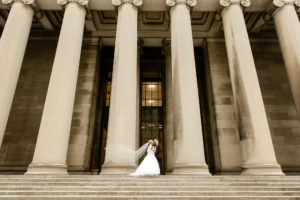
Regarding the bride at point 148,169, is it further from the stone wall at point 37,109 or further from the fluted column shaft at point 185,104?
the stone wall at point 37,109

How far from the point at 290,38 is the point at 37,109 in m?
37.5

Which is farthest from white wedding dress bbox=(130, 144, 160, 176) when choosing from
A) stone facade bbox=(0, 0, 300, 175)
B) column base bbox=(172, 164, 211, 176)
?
column base bbox=(172, 164, 211, 176)

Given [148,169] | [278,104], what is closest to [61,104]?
[148,169]

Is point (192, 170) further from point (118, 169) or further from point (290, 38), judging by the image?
point (290, 38)

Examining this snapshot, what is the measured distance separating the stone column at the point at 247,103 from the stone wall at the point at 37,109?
2130 cm

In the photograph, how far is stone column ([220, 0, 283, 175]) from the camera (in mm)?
20386

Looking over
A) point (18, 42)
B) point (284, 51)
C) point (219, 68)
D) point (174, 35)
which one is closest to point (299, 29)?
point (284, 51)

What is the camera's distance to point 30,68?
36.2m

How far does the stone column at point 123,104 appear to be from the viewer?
1989cm

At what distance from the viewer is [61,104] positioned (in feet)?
71.5

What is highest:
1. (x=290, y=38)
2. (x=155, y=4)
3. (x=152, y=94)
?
(x=155, y=4)

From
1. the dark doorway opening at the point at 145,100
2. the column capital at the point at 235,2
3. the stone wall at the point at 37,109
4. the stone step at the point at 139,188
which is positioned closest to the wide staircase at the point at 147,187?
the stone step at the point at 139,188

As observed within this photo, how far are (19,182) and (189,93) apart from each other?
1737 centimetres

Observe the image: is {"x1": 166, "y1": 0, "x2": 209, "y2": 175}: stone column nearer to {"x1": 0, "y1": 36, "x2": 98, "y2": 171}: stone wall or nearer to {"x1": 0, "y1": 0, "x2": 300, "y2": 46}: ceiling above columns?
{"x1": 0, "y1": 0, "x2": 300, "y2": 46}: ceiling above columns
